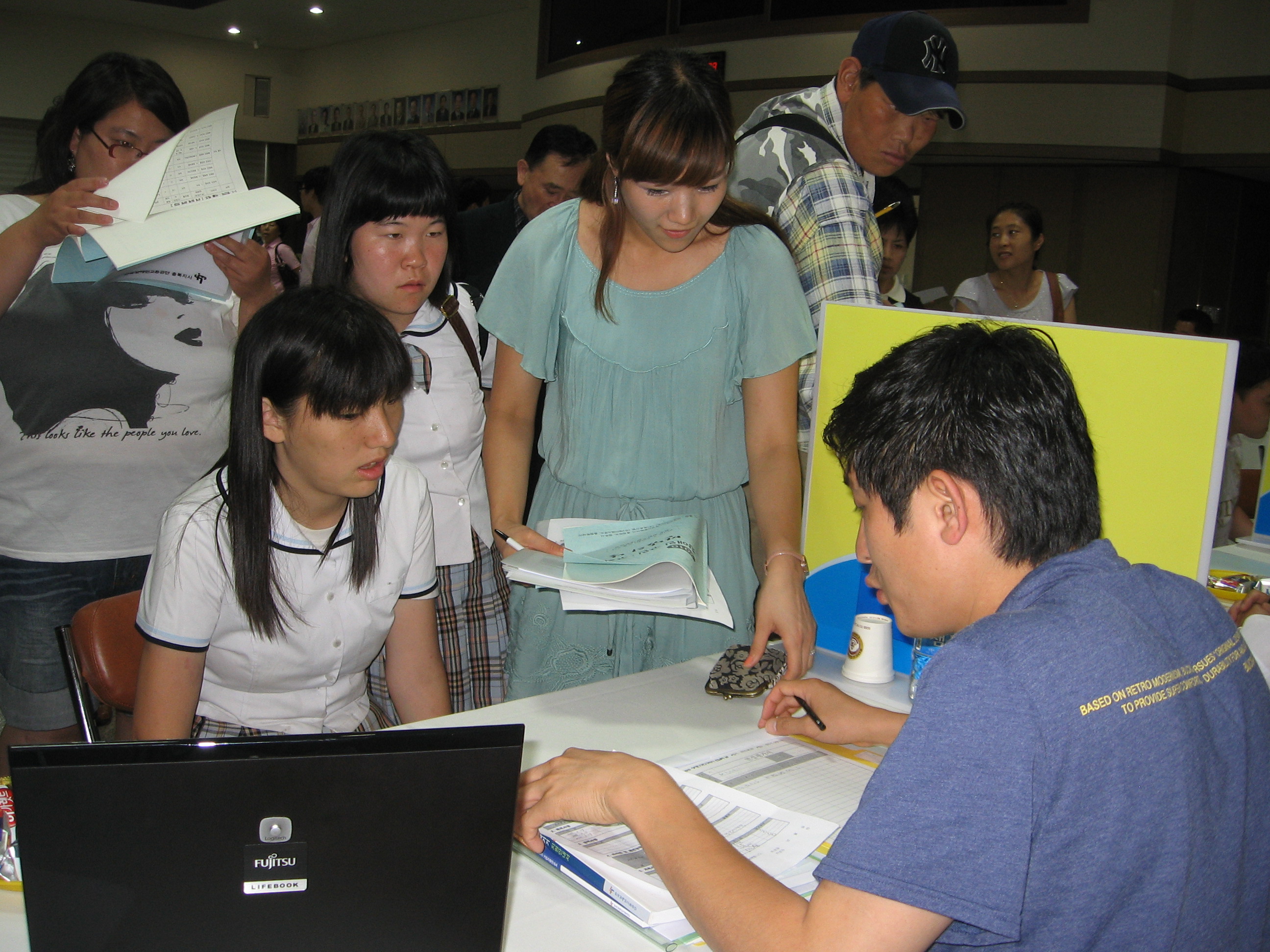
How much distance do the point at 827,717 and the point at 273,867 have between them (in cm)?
78

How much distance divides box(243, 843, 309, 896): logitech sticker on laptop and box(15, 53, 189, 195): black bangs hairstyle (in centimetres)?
158

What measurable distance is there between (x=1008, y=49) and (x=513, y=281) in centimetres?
581

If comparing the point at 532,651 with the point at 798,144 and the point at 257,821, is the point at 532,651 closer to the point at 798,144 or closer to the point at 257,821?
the point at 257,821

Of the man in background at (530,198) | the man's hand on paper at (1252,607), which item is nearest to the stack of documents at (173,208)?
the man in background at (530,198)

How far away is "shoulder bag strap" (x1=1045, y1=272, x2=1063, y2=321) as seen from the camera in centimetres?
458

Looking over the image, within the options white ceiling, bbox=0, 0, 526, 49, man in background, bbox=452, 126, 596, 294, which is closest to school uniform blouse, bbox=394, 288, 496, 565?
man in background, bbox=452, 126, 596, 294

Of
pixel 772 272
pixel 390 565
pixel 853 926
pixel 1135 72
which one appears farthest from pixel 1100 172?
pixel 853 926

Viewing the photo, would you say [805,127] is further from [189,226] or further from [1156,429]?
[189,226]

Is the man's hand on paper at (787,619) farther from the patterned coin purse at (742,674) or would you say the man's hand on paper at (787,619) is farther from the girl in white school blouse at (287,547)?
the girl in white school blouse at (287,547)

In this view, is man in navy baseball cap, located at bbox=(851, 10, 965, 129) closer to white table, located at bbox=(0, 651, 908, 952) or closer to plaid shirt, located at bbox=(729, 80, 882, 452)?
plaid shirt, located at bbox=(729, 80, 882, 452)

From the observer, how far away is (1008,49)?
644 cm

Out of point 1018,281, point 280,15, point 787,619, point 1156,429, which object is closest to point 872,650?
point 787,619

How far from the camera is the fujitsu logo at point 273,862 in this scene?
793 mm

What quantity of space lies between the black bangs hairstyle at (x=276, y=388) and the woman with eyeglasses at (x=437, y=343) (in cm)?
27
